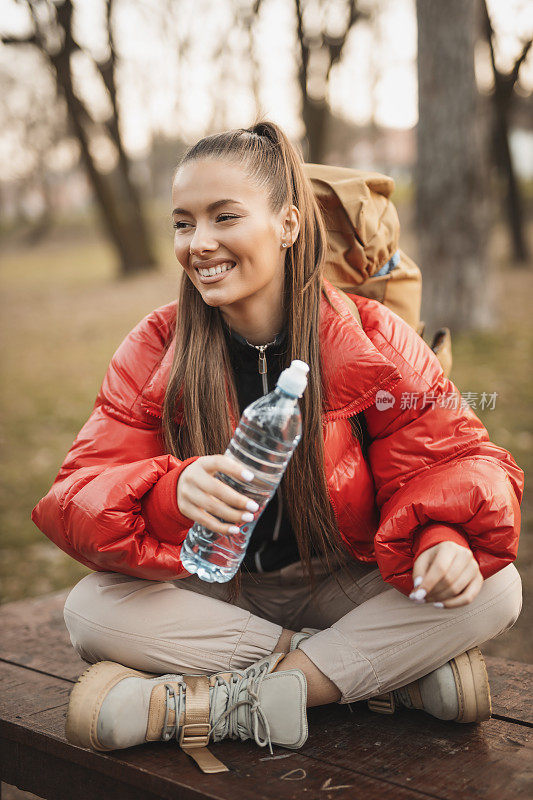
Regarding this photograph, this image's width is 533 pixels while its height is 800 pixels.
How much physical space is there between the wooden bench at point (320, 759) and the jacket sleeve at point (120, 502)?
421 millimetres

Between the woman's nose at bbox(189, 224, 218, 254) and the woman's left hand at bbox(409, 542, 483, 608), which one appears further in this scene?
→ the woman's nose at bbox(189, 224, 218, 254)

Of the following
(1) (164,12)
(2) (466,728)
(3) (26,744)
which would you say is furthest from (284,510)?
(1) (164,12)

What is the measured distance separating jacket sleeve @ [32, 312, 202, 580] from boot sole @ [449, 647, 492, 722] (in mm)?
708

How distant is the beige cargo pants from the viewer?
1.88 meters

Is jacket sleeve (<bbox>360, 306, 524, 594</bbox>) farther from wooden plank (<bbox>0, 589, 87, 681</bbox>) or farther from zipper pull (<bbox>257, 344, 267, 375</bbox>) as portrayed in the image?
wooden plank (<bbox>0, 589, 87, 681</bbox>)

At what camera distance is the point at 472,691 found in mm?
1818

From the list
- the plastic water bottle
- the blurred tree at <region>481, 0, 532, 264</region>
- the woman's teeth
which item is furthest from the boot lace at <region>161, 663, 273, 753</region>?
the blurred tree at <region>481, 0, 532, 264</region>

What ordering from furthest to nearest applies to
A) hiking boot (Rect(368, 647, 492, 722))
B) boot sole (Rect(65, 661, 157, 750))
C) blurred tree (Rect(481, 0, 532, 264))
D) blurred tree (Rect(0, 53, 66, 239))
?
blurred tree (Rect(0, 53, 66, 239))
blurred tree (Rect(481, 0, 532, 264))
hiking boot (Rect(368, 647, 492, 722))
boot sole (Rect(65, 661, 157, 750))

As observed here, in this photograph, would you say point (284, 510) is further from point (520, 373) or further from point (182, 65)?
point (182, 65)

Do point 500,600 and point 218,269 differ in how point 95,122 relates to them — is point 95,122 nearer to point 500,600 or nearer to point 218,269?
point 218,269

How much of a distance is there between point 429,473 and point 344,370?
33cm

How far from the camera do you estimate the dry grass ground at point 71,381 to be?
4.12m

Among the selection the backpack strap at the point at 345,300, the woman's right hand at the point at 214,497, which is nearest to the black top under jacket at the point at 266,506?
the backpack strap at the point at 345,300

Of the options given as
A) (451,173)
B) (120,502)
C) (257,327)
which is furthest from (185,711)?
(451,173)
